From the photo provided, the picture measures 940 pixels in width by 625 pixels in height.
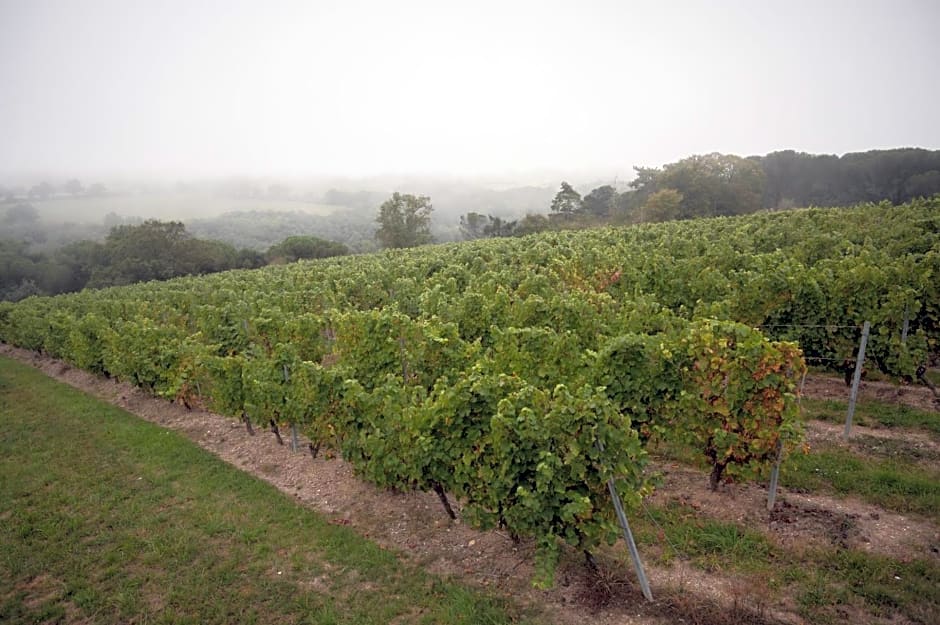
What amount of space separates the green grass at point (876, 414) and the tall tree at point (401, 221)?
7527cm

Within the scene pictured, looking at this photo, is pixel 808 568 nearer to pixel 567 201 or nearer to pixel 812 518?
pixel 812 518

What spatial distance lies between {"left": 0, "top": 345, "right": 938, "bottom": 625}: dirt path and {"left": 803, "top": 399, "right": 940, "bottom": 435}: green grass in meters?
3.49

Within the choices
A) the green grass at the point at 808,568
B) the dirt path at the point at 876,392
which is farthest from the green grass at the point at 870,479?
the dirt path at the point at 876,392

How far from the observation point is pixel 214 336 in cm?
1656

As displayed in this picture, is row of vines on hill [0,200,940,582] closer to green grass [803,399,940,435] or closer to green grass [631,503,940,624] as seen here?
green grass [803,399,940,435]

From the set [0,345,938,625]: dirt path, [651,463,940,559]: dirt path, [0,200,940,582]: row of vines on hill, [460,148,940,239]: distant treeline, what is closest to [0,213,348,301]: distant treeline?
[460,148,940,239]: distant treeline

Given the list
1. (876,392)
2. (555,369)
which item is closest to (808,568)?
(555,369)

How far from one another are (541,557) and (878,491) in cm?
564

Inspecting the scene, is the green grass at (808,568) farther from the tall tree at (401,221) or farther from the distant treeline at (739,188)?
the tall tree at (401,221)

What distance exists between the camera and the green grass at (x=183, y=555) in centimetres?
596

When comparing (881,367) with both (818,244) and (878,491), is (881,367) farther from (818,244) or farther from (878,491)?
(818,244)

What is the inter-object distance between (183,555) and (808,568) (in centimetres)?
843

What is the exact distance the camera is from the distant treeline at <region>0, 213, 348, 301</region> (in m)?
63.9

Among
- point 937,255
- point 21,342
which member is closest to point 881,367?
point 937,255
